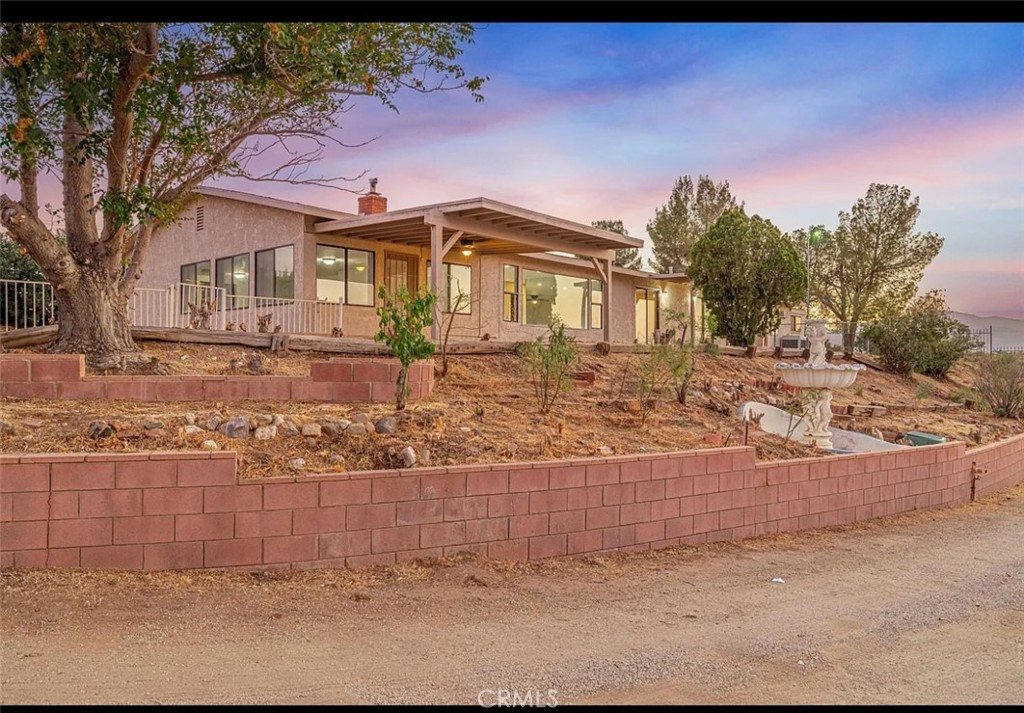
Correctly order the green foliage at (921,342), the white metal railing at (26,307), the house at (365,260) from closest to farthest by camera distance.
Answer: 1. the white metal railing at (26,307)
2. the house at (365,260)
3. the green foliage at (921,342)

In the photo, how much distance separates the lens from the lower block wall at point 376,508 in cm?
425

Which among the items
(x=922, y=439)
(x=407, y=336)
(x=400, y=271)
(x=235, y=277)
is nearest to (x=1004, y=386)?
(x=922, y=439)

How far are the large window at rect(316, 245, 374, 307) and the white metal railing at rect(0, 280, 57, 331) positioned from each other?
492 cm

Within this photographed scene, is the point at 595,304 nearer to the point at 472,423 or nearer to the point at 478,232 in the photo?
the point at 478,232

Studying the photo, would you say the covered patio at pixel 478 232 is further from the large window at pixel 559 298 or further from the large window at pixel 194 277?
the large window at pixel 194 277

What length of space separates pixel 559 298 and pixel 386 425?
1556cm

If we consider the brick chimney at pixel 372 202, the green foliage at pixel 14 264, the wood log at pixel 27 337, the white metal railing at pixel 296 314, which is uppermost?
the brick chimney at pixel 372 202

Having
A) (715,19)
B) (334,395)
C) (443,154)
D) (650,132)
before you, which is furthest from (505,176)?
(715,19)

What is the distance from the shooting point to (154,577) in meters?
4.28

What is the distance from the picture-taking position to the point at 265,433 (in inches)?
216

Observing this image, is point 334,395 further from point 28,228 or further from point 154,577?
point 28,228

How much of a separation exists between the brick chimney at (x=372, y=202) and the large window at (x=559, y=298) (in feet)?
14.7

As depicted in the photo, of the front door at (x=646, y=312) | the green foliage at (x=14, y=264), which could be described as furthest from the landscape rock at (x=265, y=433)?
the front door at (x=646, y=312)

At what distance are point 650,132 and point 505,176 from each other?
463 cm
